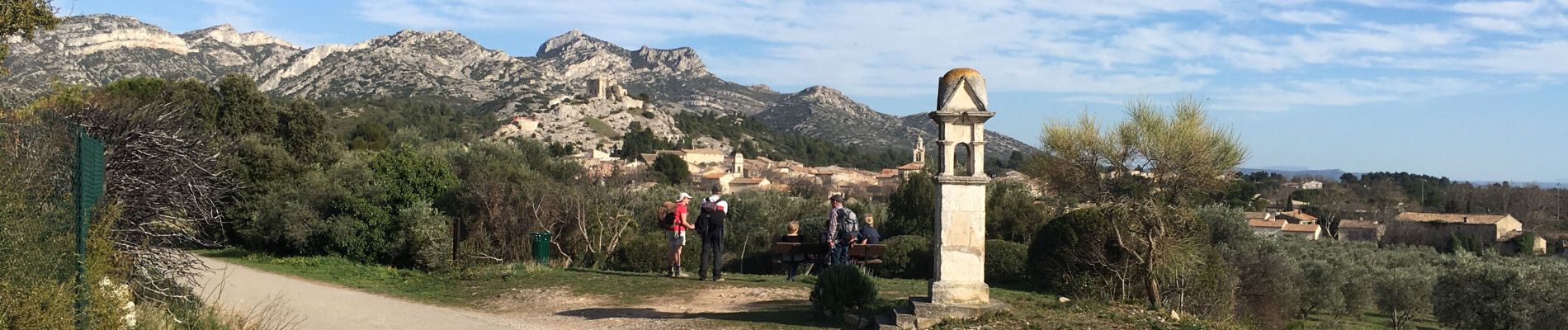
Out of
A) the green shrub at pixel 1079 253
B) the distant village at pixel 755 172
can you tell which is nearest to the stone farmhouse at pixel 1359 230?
the distant village at pixel 755 172

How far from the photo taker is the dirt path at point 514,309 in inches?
420

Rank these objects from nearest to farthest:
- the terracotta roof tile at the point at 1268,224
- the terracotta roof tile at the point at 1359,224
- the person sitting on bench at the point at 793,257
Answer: the person sitting on bench at the point at 793,257 → the terracotta roof tile at the point at 1268,224 → the terracotta roof tile at the point at 1359,224

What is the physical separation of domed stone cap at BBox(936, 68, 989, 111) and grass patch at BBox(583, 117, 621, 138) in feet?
356

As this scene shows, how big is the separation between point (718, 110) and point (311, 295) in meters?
159

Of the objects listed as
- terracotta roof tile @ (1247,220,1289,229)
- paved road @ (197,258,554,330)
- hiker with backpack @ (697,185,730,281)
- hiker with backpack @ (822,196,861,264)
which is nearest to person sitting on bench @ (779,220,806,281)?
hiker with backpack @ (822,196,861,264)

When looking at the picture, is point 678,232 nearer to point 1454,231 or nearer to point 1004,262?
point 1004,262

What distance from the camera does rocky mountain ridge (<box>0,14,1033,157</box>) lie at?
129 metres

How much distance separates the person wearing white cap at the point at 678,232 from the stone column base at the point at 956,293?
4.89 metres

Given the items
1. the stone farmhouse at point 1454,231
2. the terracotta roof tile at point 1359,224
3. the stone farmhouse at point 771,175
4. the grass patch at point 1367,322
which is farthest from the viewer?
the stone farmhouse at point 771,175

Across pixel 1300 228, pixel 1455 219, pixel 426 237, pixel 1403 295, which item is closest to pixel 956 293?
pixel 426 237

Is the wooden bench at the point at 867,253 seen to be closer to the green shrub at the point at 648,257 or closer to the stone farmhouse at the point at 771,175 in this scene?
the green shrub at the point at 648,257

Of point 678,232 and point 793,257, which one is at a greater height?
point 678,232

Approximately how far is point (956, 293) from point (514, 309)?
203 inches

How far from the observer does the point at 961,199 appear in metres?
9.83
